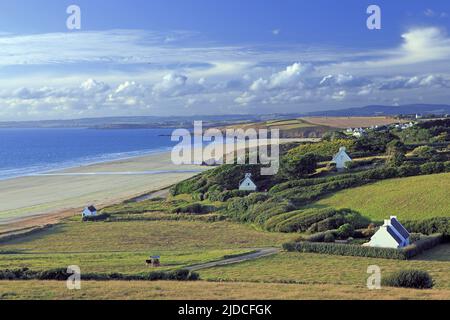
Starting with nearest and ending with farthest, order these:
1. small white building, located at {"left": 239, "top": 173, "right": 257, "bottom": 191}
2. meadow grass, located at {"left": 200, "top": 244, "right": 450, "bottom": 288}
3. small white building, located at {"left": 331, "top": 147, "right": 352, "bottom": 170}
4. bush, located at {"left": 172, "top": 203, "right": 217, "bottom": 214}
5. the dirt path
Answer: meadow grass, located at {"left": 200, "top": 244, "right": 450, "bottom": 288}, the dirt path, bush, located at {"left": 172, "top": 203, "right": 217, "bottom": 214}, small white building, located at {"left": 239, "top": 173, "right": 257, "bottom": 191}, small white building, located at {"left": 331, "top": 147, "right": 352, "bottom": 170}

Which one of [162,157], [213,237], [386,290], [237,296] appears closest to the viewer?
[237,296]

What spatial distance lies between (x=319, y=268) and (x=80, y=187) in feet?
189

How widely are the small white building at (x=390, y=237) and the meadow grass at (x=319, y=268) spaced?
4.84 feet

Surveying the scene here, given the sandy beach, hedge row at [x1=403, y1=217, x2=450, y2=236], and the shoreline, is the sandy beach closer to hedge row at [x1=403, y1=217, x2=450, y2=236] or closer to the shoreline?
the shoreline

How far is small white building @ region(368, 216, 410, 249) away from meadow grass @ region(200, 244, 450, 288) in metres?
1.48

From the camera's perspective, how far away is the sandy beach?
63.5 meters

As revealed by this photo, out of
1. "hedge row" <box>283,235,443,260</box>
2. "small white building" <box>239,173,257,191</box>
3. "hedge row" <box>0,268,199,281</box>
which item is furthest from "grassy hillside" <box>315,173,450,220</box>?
"hedge row" <box>0,268,199,281</box>

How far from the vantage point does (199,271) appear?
28.2m

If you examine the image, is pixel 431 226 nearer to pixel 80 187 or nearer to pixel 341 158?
pixel 341 158

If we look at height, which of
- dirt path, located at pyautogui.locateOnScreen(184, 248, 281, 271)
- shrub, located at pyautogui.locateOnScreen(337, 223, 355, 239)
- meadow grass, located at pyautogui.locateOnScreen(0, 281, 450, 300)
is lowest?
dirt path, located at pyautogui.locateOnScreen(184, 248, 281, 271)

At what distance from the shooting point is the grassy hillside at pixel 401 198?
41.7 metres
